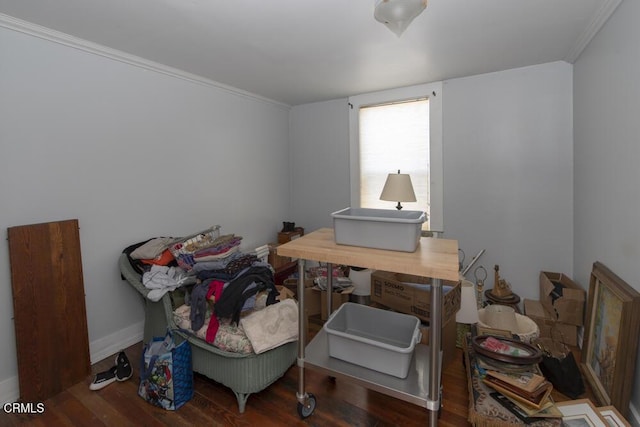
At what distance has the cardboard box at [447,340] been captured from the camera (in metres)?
2.17

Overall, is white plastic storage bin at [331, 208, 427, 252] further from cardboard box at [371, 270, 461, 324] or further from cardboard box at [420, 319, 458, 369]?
cardboard box at [420, 319, 458, 369]

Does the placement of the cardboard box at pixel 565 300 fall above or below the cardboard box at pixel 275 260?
below

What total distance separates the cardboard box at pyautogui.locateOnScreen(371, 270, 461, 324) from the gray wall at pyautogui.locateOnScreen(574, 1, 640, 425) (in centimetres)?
93

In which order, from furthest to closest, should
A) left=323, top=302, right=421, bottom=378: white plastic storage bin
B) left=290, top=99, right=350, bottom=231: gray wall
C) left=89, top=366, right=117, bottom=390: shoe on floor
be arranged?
left=290, top=99, right=350, bottom=231: gray wall
left=89, top=366, right=117, bottom=390: shoe on floor
left=323, top=302, right=421, bottom=378: white plastic storage bin

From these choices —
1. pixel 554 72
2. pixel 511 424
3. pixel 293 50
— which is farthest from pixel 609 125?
pixel 293 50

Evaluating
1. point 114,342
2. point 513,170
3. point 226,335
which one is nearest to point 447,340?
point 226,335

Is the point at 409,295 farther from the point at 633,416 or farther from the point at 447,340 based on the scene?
the point at 633,416

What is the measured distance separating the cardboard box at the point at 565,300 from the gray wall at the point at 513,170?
0.25 meters

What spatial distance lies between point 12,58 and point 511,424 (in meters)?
3.42

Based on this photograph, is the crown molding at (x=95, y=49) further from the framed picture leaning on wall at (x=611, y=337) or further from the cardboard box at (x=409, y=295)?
the framed picture leaning on wall at (x=611, y=337)

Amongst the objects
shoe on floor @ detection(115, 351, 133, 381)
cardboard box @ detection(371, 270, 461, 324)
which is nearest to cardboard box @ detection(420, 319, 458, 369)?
cardboard box @ detection(371, 270, 461, 324)

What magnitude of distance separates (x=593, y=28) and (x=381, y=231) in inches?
86.0

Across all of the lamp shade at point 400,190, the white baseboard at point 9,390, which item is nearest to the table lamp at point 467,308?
the lamp shade at point 400,190

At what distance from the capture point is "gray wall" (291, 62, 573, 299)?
9.37ft
